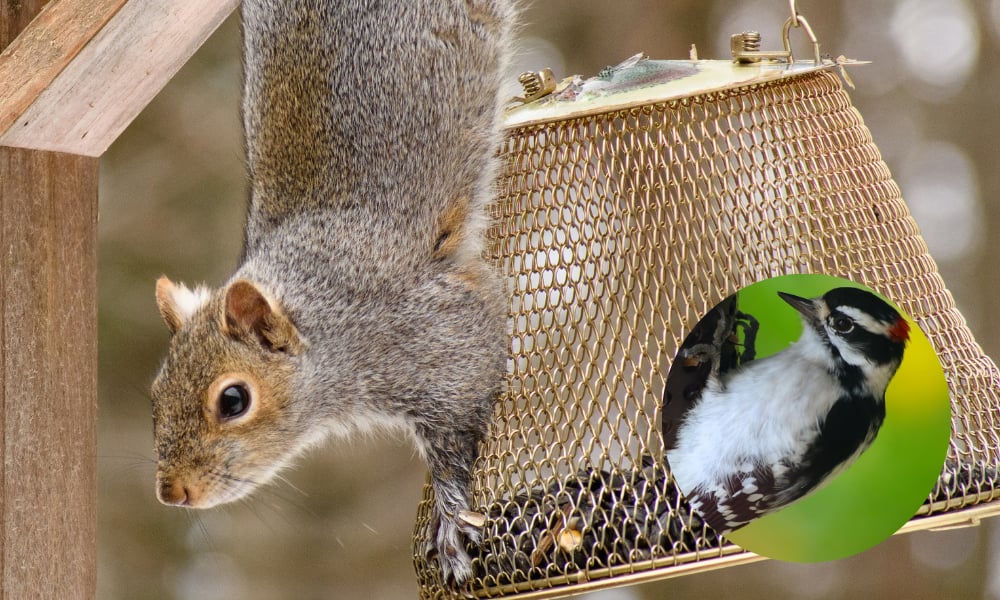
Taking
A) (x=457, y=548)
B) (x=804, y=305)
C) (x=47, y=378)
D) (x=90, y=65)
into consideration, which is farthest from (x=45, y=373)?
(x=804, y=305)

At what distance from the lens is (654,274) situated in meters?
1.06

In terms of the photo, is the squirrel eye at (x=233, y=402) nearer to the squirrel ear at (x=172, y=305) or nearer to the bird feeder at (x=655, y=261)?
the squirrel ear at (x=172, y=305)

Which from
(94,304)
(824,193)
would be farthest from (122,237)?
(824,193)

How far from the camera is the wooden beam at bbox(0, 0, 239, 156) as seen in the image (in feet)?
3.19

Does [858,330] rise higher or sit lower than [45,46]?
lower

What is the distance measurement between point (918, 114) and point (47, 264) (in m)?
1.84

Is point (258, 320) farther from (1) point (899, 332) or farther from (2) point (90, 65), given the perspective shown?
(1) point (899, 332)

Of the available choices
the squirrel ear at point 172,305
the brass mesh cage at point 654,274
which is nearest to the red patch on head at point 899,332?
the brass mesh cage at point 654,274

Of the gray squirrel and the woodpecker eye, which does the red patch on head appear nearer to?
the woodpecker eye

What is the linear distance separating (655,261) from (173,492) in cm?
56

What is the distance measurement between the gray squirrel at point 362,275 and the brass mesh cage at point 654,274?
0.08m

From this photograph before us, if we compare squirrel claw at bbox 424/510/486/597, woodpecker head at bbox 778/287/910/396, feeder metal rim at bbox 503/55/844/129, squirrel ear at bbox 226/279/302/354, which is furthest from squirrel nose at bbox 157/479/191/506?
woodpecker head at bbox 778/287/910/396

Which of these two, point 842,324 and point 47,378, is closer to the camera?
point 842,324

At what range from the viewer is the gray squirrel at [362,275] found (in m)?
1.18
